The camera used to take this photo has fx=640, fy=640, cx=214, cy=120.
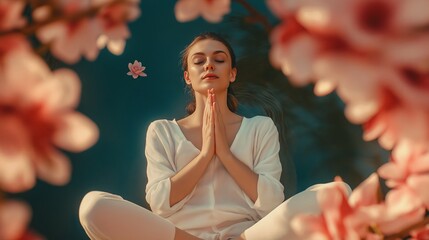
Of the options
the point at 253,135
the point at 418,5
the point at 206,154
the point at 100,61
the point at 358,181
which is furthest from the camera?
the point at 100,61

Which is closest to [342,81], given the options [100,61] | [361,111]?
[361,111]

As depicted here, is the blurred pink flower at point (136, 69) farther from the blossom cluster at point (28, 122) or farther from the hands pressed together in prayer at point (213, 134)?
the blossom cluster at point (28, 122)

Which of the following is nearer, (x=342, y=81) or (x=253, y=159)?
(x=342, y=81)

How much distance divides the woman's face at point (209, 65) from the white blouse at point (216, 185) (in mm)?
107

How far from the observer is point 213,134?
119cm

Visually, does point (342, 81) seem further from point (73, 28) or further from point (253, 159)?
point (253, 159)

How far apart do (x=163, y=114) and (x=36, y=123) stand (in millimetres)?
1447

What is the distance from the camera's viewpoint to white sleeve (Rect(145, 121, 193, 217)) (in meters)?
1.15

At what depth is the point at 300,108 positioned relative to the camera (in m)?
1.61

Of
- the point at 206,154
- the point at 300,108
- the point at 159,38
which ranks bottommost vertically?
the point at 206,154

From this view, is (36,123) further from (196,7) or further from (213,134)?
(213,134)

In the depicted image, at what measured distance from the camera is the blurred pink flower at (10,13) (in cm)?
21

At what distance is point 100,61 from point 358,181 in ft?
2.38

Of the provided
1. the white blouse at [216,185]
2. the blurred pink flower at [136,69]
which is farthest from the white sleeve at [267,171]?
the blurred pink flower at [136,69]
